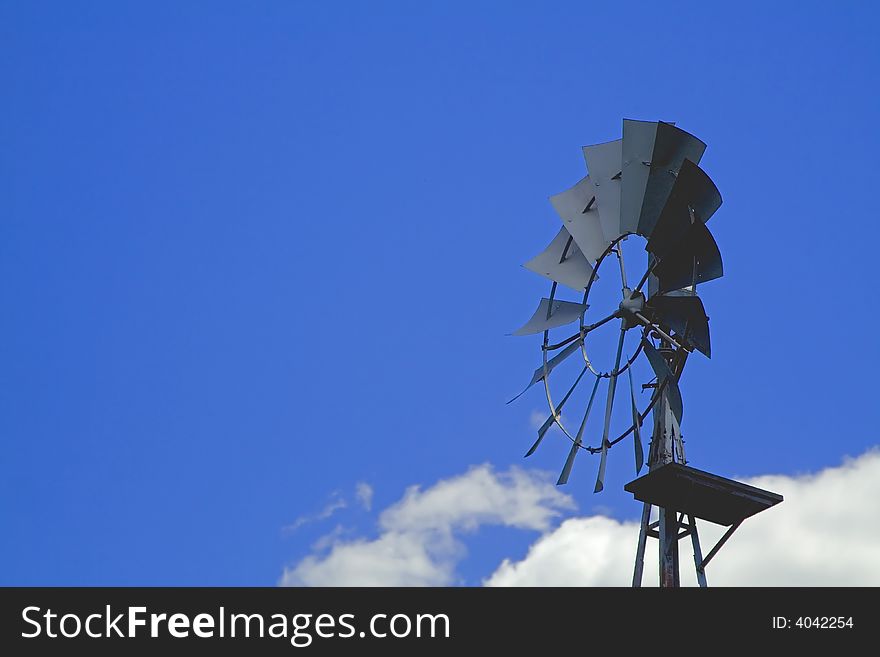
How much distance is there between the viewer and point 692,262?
14445mm

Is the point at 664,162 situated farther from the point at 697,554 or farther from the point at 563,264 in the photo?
the point at 697,554

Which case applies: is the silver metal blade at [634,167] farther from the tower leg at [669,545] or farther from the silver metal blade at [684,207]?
the tower leg at [669,545]

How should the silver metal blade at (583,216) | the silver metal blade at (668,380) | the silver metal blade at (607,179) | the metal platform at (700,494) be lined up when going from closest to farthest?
the metal platform at (700,494)
the silver metal blade at (668,380)
the silver metal blade at (607,179)
the silver metal blade at (583,216)

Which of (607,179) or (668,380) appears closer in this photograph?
(668,380)

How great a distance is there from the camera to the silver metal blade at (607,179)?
15.4m

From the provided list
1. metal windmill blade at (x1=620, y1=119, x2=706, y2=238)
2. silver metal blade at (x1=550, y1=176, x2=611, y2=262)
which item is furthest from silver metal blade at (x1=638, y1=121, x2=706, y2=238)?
silver metal blade at (x1=550, y1=176, x2=611, y2=262)

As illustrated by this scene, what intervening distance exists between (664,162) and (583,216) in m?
1.50

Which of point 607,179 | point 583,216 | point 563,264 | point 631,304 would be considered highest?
point 607,179

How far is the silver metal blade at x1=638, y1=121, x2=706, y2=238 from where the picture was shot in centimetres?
1464

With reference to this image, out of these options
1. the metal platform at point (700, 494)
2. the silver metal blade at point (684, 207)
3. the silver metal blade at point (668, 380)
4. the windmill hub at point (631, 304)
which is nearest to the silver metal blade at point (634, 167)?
the silver metal blade at point (684, 207)

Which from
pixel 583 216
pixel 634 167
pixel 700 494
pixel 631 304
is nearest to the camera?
pixel 700 494

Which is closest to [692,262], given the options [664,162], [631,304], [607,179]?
[631,304]

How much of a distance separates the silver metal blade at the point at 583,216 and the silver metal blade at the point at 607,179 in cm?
13
